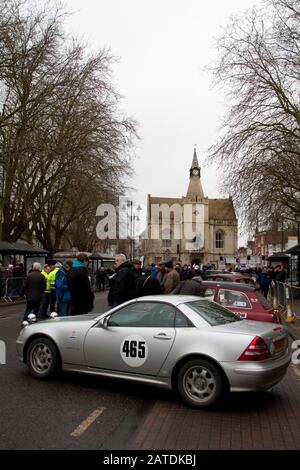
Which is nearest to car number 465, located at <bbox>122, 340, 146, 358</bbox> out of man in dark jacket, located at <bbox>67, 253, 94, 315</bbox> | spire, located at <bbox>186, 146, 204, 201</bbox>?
man in dark jacket, located at <bbox>67, 253, 94, 315</bbox>

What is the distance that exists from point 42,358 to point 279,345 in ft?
11.3

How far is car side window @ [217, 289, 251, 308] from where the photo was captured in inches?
379

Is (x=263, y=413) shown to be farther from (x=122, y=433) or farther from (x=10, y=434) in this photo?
(x=10, y=434)

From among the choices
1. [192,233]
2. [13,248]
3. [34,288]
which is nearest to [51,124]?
[13,248]

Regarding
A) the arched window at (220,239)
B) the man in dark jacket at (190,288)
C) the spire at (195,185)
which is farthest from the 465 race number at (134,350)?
the spire at (195,185)

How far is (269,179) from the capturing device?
23.2m

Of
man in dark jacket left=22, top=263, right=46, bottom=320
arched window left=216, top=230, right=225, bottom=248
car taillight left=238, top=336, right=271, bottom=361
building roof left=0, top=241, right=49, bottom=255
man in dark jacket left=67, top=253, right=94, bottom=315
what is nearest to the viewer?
car taillight left=238, top=336, right=271, bottom=361

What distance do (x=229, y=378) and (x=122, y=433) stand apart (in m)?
1.48

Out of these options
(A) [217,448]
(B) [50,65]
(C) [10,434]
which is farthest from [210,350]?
(B) [50,65]

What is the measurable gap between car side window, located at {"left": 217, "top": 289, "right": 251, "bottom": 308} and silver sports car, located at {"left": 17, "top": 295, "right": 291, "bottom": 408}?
276 cm

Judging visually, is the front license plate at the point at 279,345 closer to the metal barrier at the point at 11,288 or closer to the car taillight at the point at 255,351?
the car taillight at the point at 255,351

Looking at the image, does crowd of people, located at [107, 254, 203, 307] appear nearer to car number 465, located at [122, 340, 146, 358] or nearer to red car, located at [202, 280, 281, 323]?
red car, located at [202, 280, 281, 323]

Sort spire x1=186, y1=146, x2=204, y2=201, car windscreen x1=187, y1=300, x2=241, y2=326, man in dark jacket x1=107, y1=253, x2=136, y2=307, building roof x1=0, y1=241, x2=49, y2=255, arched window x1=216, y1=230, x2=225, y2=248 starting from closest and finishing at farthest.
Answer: car windscreen x1=187, y1=300, x2=241, y2=326, man in dark jacket x1=107, y1=253, x2=136, y2=307, building roof x1=0, y1=241, x2=49, y2=255, arched window x1=216, y1=230, x2=225, y2=248, spire x1=186, y1=146, x2=204, y2=201

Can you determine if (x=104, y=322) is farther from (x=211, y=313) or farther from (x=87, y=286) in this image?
(x=87, y=286)
